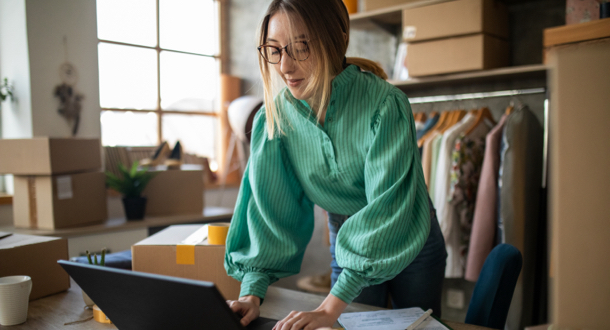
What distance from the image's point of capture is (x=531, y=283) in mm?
1985

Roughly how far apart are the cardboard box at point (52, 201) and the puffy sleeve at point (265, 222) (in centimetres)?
143

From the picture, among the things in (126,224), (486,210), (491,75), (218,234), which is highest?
(491,75)

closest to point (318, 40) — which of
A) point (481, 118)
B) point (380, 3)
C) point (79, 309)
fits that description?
point (79, 309)

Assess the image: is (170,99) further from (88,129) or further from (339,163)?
(339,163)

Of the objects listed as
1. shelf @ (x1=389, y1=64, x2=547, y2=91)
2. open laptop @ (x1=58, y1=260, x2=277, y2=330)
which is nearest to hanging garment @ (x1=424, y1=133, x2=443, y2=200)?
shelf @ (x1=389, y1=64, x2=547, y2=91)

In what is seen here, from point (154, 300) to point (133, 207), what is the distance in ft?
6.40

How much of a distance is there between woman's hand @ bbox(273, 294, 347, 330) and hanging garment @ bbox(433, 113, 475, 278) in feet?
4.51

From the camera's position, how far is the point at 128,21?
3.19 metres

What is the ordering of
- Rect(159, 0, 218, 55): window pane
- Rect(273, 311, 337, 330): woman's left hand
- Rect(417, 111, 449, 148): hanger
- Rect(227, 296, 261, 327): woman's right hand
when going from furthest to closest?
Rect(159, 0, 218, 55): window pane → Rect(417, 111, 449, 148): hanger → Rect(227, 296, 261, 327): woman's right hand → Rect(273, 311, 337, 330): woman's left hand

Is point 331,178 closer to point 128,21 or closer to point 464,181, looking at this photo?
point 464,181

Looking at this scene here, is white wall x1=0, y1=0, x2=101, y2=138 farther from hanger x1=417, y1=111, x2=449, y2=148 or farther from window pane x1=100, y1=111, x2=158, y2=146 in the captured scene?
hanger x1=417, y1=111, x2=449, y2=148

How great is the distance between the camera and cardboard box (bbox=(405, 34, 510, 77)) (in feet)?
6.62

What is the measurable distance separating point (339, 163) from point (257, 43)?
1.06ft

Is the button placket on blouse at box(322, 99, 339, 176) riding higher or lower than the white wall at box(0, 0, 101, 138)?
lower
